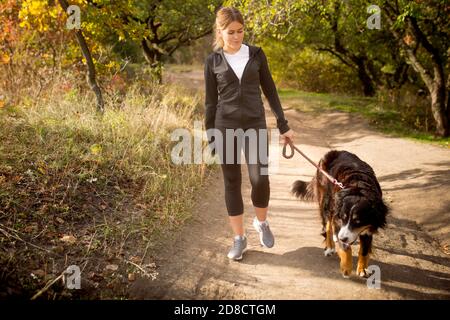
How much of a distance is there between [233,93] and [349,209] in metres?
1.38

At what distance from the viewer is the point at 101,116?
6.13 metres

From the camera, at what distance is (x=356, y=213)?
10.2 ft

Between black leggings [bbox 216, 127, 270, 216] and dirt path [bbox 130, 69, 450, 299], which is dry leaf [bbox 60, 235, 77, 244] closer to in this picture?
dirt path [bbox 130, 69, 450, 299]

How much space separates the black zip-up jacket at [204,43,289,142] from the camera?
3361 millimetres

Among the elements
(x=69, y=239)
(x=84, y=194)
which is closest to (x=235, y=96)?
(x=69, y=239)

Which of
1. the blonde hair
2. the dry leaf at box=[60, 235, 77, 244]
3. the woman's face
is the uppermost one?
the blonde hair

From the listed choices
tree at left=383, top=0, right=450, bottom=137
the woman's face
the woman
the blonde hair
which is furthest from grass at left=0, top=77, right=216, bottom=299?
tree at left=383, top=0, right=450, bottom=137

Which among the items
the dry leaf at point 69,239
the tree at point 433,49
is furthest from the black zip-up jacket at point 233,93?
the tree at point 433,49

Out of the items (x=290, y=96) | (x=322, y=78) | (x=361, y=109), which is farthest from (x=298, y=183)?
(x=322, y=78)

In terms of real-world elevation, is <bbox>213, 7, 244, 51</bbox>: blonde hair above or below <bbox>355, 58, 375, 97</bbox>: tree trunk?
above

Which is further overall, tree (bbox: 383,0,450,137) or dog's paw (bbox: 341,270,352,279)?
tree (bbox: 383,0,450,137)

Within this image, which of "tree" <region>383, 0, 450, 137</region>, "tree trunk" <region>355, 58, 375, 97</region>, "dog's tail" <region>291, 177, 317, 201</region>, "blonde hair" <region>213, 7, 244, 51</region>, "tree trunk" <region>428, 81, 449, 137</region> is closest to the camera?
"blonde hair" <region>213, 7, 244, 51</region>

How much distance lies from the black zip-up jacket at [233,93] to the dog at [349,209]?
936mm

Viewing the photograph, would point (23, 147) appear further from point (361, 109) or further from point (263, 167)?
point (361, 109)
